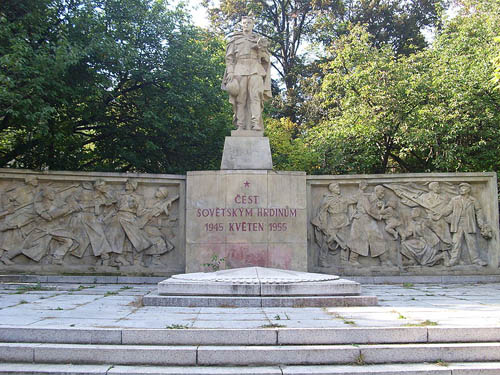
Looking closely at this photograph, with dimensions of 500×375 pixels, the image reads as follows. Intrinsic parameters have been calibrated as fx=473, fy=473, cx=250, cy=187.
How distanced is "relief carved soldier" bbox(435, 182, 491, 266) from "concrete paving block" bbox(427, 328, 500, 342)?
6.99 m

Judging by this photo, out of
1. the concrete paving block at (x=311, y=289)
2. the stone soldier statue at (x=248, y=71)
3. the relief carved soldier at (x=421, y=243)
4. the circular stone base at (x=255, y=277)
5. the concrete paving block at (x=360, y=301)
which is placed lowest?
the concrete paving block at (x=360, y=301)

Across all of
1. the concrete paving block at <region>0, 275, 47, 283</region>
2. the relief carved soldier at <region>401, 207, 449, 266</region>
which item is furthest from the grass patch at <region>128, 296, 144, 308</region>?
the relief carved soldier at <region>401, 207, 449, 266</region>

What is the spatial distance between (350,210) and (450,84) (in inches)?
308

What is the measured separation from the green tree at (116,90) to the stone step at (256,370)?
9061 millimetres

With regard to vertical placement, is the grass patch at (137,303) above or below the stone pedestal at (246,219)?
below

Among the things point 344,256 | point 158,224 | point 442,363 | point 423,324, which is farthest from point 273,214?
point 442,363

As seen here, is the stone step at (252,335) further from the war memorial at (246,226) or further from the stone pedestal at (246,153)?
the stone pedestal at (246,153)

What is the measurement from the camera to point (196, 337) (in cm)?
549

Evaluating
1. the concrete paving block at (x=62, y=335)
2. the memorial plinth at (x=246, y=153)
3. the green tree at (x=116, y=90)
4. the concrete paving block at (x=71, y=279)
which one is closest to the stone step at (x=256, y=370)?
the concrete paving block at (x=62, y=335)

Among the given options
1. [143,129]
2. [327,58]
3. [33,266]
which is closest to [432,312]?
[33,266]

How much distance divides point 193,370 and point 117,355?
90 centimetres

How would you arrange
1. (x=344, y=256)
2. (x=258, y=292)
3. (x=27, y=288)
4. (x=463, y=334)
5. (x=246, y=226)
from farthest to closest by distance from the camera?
(x=344, y=256)
(x=246, y=226)
(x=27, y=288)
(x=258, y=292)
(x=463, y=334)

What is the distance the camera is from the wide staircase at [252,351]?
16.5 feet

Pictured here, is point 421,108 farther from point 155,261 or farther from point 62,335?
point 62,335
